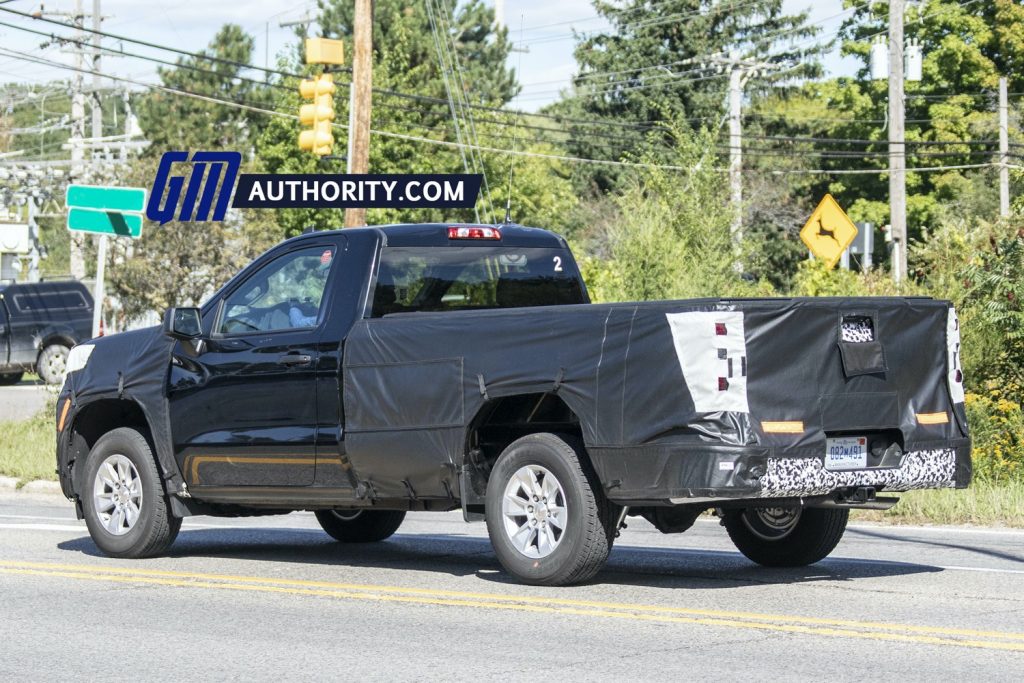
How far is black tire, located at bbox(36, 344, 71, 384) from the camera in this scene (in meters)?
33.4

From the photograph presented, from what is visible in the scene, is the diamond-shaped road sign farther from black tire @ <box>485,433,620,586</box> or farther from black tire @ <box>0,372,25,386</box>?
black tire @ <box>0,372,25,386</box>

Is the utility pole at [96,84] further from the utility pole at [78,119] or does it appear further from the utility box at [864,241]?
the utility box at [864,241]

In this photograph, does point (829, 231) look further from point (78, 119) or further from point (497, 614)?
point (78, 119)

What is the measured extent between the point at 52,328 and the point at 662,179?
1490 centimetres

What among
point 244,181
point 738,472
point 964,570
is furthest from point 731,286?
point 738,472

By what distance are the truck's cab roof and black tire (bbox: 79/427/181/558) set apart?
6.21 ft

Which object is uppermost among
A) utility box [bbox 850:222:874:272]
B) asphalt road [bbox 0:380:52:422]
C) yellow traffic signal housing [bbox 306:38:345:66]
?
yellow traffic signal housing [bbox 306:38:345:66]

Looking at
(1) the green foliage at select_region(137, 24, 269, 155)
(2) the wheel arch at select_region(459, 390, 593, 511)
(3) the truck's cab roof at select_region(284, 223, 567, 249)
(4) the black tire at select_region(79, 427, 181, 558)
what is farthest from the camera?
(1) the green foliage at select_region(137, 24, 269, 155)

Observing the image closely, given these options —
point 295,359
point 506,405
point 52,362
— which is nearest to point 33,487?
point 295,359

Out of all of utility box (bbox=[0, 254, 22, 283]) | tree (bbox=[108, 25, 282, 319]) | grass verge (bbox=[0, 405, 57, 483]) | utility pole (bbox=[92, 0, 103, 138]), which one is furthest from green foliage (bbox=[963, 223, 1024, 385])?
utility pole (bbox=[92, 0, 103, 138])

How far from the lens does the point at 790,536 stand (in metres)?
10.1

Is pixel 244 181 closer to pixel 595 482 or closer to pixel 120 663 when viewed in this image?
pixel 595 482

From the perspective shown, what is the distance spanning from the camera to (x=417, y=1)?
200 ft

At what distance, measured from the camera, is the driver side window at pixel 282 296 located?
1037cm
